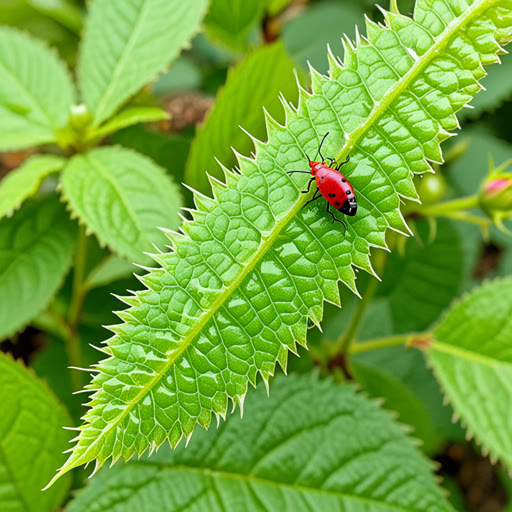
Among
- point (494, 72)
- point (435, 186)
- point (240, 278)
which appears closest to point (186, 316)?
point (240, 278)

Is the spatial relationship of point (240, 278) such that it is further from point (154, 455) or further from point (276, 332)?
point (154, 455)

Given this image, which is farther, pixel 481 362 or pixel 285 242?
pixel 481 362

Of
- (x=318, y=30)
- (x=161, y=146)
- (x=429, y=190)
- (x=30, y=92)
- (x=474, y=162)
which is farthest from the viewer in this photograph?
(x=318, y=30)

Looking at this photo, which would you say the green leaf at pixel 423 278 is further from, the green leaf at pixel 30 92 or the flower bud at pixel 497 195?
the green leaf at pixel 30 92

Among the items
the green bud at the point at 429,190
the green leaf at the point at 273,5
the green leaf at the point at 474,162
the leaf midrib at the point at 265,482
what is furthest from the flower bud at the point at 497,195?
the green leaf at the point at 273,5

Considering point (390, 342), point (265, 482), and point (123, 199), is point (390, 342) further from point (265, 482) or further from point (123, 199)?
point (123, 199)

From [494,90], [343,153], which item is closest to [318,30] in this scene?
[494,90]
